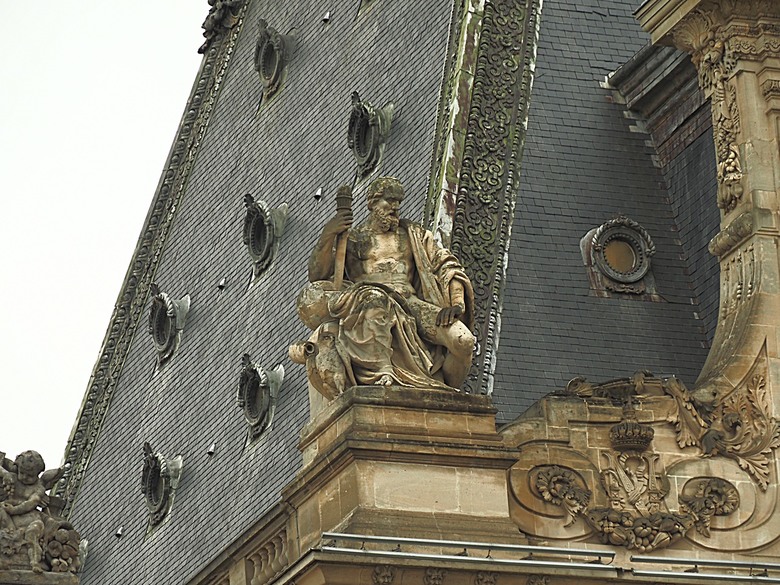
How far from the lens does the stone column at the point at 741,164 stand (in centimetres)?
4462

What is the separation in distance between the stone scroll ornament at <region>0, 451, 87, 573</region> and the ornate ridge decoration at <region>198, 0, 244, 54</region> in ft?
56.7

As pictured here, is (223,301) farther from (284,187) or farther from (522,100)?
(522,100)

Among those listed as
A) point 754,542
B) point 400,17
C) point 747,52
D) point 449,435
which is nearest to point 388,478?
point 449,435

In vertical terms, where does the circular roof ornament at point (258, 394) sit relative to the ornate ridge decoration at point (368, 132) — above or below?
below

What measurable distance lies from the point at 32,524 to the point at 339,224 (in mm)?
5165

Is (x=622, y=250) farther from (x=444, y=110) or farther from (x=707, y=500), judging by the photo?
(x=707, y=500)

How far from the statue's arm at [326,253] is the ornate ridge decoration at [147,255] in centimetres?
1809

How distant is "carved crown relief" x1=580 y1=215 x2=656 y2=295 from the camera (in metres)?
48.4

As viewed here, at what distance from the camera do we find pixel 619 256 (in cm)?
4881

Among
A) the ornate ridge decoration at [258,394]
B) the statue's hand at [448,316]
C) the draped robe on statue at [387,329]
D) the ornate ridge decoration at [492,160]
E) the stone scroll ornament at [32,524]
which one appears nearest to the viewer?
the draped robe on statue at [387,329]

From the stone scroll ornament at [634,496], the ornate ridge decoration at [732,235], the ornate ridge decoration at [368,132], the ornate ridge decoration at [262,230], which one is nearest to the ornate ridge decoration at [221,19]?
the ornate ridge decoration at [262,230]

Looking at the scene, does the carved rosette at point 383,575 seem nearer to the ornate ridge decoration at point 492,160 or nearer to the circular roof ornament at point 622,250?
the ornate ridge decoration at point 492,160

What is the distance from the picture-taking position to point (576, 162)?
1955 inches

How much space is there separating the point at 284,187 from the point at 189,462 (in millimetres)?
4080
